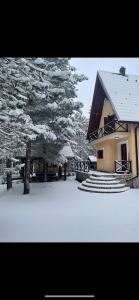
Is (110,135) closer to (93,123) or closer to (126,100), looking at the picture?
(126,100)

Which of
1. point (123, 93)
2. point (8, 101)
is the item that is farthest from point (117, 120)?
point (8, 101)

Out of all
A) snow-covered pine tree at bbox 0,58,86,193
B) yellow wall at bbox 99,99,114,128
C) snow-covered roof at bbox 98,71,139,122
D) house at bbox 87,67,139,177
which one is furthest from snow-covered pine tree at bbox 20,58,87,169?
yellow wall at bbox 99,99,114,128

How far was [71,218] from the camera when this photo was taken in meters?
5.88

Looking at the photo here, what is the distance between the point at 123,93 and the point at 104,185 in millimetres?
5741

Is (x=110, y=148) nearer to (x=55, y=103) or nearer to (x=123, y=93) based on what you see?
(x=123, y=93)

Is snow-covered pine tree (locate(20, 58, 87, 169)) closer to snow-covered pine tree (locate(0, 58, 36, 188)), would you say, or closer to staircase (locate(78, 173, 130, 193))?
snow-covered pine tree (locate(0, 58, 36, 188))

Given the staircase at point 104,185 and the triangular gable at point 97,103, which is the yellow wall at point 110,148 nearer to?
the triangular gable at point 97,103

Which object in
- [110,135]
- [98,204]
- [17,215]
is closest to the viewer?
[17,215]

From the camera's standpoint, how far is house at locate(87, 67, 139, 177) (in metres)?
11.8

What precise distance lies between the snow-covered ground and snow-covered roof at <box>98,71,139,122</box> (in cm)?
430

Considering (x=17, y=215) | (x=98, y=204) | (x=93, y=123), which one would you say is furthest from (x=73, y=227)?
(x=93, y=123)
